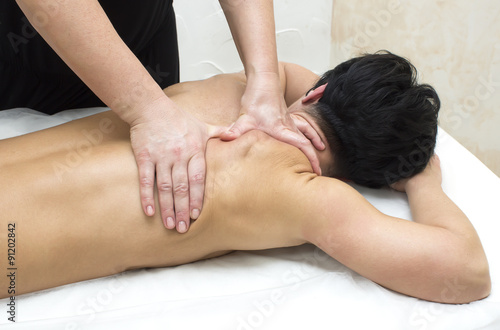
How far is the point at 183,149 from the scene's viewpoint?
1.03 m

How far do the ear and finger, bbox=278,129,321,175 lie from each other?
6.8 inches

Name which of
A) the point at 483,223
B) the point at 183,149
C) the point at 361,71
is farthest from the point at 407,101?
the point at 183,149

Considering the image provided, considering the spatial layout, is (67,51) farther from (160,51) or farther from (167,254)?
(160,51)

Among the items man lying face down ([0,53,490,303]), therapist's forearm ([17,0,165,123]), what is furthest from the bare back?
therapist's forearm ([17,0,165,123])

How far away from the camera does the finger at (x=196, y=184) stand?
3.35 ft

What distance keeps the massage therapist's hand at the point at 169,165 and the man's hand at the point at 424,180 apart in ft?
1.82

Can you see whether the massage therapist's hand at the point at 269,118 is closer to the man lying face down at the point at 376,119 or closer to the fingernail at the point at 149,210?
the man lying face down at the point at 376,119

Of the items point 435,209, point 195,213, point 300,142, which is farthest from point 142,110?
point 435,209

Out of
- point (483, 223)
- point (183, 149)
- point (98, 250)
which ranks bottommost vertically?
point (483, 223)

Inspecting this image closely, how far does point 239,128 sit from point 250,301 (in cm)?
38

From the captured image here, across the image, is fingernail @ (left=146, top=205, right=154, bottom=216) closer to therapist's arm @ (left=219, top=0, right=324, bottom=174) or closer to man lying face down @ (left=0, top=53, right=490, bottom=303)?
man lying face down @ (left=0, top=53, right=490, bottom=303)

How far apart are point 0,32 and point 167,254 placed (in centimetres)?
83

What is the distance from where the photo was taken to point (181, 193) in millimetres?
1018

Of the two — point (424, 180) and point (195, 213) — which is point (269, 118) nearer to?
point (195, 213)
